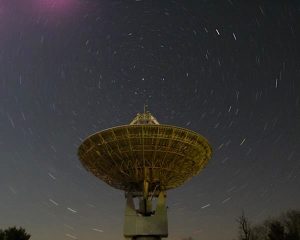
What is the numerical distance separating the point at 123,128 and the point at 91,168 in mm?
6241

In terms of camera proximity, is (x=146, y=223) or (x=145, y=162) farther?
(x=145, y=162)

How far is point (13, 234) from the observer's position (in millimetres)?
55062

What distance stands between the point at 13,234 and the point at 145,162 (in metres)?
33.2

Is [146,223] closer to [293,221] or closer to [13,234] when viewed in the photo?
[13,234]

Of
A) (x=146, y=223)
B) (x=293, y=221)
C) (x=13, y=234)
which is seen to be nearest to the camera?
(x=146, y=223)

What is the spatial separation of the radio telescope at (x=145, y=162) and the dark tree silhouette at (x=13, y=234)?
90.9 feet

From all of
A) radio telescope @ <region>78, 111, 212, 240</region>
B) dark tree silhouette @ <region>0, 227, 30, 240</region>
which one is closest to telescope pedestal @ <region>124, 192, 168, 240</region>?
radio telescope @ <region>78, 111, 212, 240</region>

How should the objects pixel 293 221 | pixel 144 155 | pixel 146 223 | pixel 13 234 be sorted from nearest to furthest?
pixel 146 223
pixel 144 155
pixel 13 234
pixel 293 221

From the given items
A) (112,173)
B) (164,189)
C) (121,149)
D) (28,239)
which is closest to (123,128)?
(121,149)

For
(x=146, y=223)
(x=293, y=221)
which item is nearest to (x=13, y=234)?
(x=146, y=223)

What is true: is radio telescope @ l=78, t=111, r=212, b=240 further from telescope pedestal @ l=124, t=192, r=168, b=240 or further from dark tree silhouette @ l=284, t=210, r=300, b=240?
dark tree silhouette @ l=284, t=210, r=300, b=240

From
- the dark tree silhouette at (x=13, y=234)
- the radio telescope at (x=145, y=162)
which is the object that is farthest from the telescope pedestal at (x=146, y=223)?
the dark tree silhouette at (x=13, y=234)

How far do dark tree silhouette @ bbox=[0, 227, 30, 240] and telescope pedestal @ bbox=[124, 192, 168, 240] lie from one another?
1212 inches

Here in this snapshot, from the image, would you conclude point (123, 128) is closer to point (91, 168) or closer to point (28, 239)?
point (91, 168)
